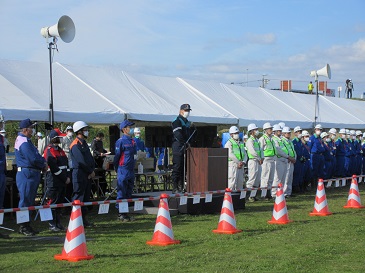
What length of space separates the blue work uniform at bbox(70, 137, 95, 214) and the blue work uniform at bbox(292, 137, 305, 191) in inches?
380

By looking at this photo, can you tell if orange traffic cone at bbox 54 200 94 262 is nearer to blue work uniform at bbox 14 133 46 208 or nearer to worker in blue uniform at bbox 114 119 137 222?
blue work uniform at bbox 14 133 46 208

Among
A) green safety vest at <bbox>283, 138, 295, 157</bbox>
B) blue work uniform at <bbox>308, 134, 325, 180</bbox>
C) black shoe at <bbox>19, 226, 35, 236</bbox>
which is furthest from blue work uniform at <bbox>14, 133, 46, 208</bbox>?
blue work uniform at <bbox>308, 134, 325, 180</bbox>

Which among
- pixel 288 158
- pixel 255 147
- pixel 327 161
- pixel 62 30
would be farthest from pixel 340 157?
pixel 62 30

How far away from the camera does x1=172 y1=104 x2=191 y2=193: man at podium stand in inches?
547

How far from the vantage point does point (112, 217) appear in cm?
1357

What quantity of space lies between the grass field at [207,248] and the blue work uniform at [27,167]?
0.67m

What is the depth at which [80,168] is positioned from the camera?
11688 millimetres

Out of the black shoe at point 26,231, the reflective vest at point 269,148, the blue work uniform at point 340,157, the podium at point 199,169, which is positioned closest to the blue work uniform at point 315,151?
the blue work uniform at point 340,157

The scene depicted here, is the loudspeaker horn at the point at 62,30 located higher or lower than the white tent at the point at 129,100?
higher

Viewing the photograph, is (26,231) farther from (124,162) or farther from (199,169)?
(199,169)

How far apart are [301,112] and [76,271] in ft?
62.2

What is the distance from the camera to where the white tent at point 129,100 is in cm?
1465

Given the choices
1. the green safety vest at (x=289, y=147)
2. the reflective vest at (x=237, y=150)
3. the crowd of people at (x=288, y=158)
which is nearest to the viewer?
the reflective vest at (x=237, y=150)

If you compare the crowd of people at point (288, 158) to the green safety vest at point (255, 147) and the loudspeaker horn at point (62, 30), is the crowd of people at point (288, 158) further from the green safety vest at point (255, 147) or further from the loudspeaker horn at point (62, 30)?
the loudspeaker horn at point (62, 30)
